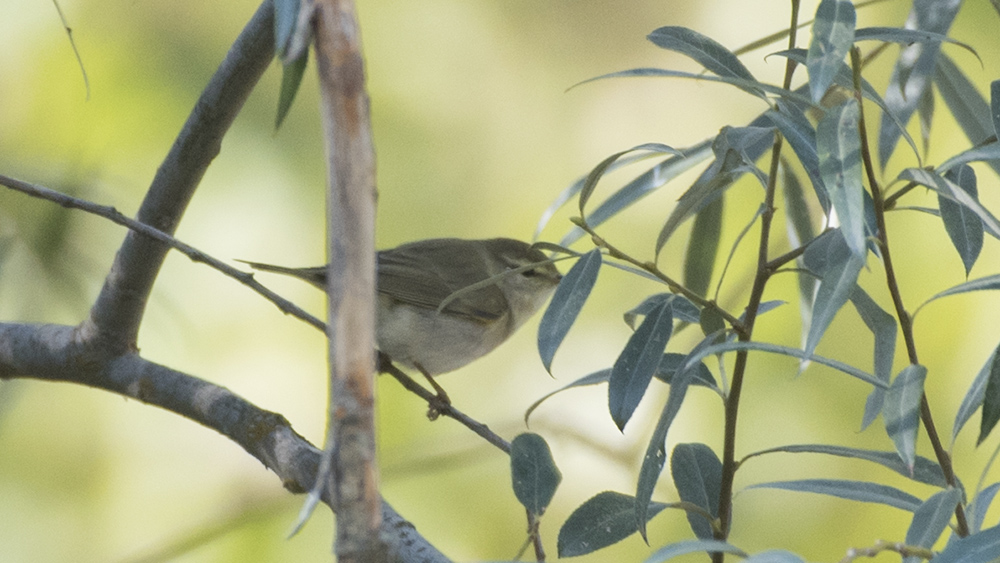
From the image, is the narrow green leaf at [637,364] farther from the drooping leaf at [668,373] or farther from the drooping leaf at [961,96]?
the drooping leaf at [961,96]

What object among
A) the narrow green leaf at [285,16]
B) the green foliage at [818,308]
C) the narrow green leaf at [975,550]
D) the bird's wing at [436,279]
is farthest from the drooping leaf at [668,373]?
the bird's wing at [436,279]

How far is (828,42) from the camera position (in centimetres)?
64

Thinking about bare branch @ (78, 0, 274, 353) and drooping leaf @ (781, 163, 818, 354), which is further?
drooping leaf @ (781, 163, 818, 354)

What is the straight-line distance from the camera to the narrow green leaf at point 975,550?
59cm

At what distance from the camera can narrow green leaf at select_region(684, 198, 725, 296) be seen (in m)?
1.23

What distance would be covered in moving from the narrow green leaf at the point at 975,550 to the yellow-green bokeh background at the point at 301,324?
Answer: 1.24 meters

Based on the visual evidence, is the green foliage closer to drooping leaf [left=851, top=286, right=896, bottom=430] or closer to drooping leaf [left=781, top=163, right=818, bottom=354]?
drooping leaf [left=851, top=286, right=896, bottom=430]

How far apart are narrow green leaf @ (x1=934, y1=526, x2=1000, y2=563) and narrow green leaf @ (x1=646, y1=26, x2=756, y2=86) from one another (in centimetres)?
44

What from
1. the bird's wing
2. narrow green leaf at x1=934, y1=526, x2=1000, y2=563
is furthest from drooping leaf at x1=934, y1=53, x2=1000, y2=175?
the bird's wing

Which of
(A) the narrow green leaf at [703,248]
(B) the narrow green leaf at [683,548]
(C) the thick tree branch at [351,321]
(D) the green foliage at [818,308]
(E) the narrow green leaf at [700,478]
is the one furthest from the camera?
(A) the narrow green leaf at [703,248]

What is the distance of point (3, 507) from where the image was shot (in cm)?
176

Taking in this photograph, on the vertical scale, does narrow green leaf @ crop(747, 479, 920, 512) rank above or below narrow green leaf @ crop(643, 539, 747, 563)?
above

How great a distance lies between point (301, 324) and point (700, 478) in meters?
1.22

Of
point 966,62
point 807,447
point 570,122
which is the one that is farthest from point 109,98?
point 966,62
